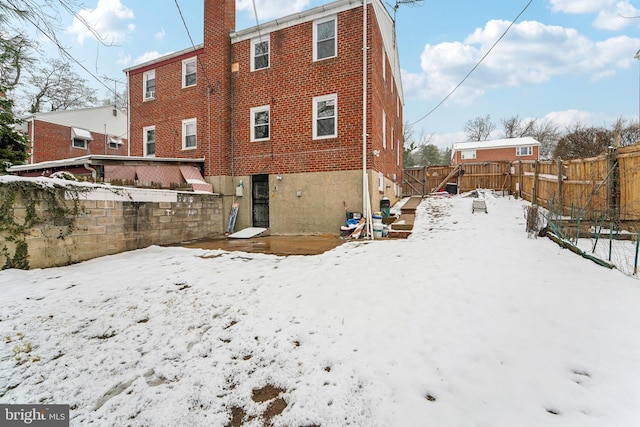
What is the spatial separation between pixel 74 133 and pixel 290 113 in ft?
70.1

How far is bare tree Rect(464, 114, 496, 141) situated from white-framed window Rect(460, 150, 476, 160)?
13.0 metres

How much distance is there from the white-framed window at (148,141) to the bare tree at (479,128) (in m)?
48.1

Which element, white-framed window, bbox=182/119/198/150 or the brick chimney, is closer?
the brick chimney

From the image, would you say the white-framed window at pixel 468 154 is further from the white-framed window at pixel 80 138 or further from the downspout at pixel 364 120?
the white-framed window at pixel 80 138

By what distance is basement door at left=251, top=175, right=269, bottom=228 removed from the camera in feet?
35.3

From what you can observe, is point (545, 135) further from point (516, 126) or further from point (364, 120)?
point (364, 120)

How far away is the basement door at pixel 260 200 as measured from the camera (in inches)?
424

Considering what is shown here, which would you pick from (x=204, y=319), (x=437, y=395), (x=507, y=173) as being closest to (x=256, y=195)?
(x=204, y=319)

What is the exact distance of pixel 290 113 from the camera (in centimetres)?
1003

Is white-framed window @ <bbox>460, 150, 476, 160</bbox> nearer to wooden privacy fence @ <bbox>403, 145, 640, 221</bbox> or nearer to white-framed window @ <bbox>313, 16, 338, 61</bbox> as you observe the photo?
wooden privacy fence @ <bbox>403, 145, 640, 221</bbox>

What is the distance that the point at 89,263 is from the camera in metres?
5.71

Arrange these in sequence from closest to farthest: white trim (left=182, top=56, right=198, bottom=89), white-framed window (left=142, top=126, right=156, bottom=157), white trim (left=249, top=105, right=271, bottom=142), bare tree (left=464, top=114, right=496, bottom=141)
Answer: white trim (left=249, top=105, right=271, bottom=142), white trim (left=182, top=56, right=198, bottom=89), white-framed window (left=142, top=126, right=156, bottom=157), bare tree (left=464, top=114, right=496, bottom=141)

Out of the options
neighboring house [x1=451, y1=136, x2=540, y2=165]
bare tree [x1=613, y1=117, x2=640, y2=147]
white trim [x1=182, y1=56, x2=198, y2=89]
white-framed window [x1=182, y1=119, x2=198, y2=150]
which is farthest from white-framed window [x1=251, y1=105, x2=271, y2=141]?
neighboring house [x1=451, y1=136, x2=540, y2=165]

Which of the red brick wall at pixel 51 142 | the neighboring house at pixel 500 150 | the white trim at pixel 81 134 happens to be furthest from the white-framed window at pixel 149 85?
the neighboring house at pixel 500 150
